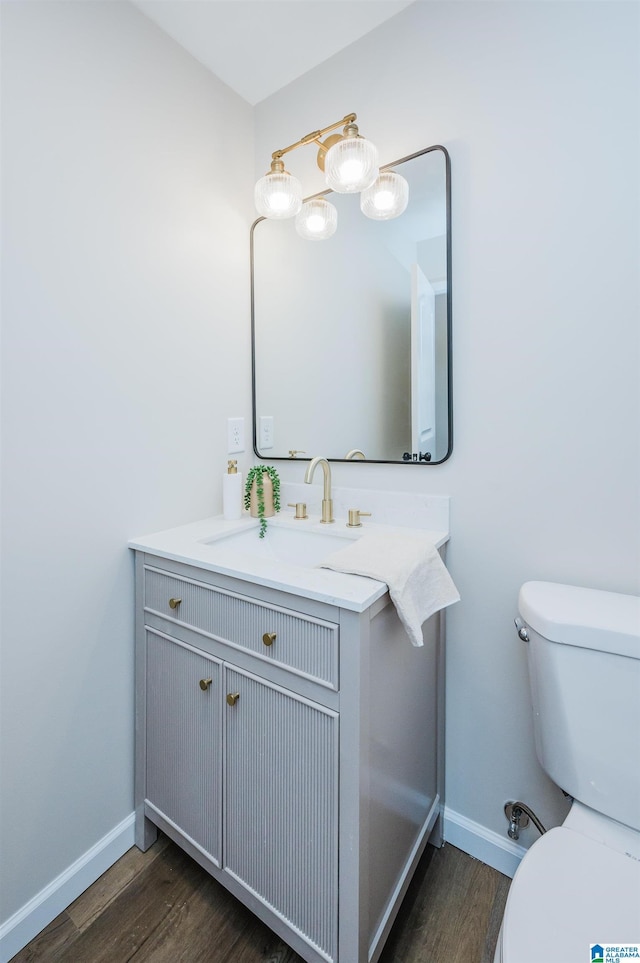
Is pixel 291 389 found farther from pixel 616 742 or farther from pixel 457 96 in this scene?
pixel 616 742

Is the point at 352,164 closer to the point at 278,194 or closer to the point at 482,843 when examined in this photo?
the point at 278,194

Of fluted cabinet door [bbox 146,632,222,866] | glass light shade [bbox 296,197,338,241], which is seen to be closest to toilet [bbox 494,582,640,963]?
fluted cabinet door [bbox 146,632,222,866]

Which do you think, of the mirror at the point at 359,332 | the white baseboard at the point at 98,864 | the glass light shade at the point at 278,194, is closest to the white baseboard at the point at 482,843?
the white baseboard at the point at 98,864

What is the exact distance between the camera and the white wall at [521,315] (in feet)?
3.24

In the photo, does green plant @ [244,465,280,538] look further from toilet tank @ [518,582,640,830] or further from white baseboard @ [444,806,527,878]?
white baseboard @ [444,806,527,878]

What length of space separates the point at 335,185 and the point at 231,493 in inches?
38.9

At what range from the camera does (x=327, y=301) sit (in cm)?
147

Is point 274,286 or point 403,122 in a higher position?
point 403,122

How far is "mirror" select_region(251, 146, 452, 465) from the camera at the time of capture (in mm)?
1229

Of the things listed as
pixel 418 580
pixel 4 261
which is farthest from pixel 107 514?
pixel 418 580

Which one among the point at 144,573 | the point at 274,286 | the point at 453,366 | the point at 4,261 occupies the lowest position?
the point at 144,573

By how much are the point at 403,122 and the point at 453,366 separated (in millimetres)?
765

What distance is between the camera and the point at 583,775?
0.87m

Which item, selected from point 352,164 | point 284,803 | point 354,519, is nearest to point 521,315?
point 352,164
